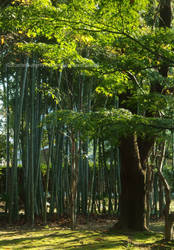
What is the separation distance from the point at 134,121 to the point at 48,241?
6.82ft

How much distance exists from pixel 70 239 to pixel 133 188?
4.15 ft

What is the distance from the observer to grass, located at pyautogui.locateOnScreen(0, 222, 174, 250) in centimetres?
352

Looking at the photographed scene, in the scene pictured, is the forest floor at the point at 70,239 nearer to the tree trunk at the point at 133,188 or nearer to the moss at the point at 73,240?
the moss at the point at 73,240

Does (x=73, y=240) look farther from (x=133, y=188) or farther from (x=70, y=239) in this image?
(x=133, y=188)

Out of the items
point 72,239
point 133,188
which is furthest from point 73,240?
point 133,188

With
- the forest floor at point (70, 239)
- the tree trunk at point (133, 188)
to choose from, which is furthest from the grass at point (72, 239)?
the tree trunk at point (133, 188)

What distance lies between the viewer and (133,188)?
4.54 metres

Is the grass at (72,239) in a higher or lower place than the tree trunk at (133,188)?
lower

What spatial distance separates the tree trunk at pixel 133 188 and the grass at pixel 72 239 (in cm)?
20

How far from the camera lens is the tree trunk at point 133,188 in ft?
14.6

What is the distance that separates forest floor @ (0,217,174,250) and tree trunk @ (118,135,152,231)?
20 cm

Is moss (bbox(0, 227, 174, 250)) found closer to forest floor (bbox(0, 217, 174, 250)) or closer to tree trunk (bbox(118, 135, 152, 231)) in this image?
forest floor (bbox(0, 217, 174, 250))

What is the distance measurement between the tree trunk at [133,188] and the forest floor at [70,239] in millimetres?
200

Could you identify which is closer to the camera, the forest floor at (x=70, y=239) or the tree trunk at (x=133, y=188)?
the forest floor at (x=70, y=239)
